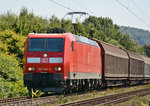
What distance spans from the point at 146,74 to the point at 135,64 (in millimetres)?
7992

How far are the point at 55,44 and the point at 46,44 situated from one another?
484 mm

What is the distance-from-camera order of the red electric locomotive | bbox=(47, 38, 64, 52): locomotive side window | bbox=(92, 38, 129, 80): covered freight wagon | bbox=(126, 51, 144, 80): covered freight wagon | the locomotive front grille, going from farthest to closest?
Answer: bbox=(126, 51, 144, 80): covered freight wagon < bbox=(92, 38, 129, 80): covered freight wagon < bbox=(47, 38, 64, 52): locomotive side window < the red electric locomotive < the locomotive front grille

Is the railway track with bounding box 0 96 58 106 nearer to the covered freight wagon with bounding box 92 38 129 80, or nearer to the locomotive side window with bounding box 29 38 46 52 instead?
the locomotive side window with bounding box 29 38 46 52

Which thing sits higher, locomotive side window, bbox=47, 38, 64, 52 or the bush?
locomotive side window, bbox=47, 38, 64, 52

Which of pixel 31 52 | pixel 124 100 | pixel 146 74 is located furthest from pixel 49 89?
pixel 146 74

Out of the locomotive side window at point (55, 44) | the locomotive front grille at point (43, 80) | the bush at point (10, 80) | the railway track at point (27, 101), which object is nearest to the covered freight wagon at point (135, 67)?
the bush at point (10, 80)

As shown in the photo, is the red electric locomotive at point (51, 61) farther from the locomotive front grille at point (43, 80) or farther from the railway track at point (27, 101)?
the railway track at point (27, 101)

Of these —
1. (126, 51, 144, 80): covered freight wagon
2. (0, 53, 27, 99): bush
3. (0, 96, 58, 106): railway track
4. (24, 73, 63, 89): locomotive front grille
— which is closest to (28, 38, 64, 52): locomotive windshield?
(24, 73, 63, 89): locomotive front grille

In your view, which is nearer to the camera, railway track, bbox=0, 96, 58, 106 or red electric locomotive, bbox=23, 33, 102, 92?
railway track, bbox=0, 96, 58, 106

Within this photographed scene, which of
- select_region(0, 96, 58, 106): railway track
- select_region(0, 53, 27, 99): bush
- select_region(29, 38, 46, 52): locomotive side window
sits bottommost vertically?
select_region(0, 96, 58, 106): railway track

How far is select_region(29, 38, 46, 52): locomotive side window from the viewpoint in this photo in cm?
1577

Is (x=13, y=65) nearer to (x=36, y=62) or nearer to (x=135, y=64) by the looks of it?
(x=36, y=62)

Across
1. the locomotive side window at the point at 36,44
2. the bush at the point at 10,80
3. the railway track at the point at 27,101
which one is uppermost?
the locomotive side window at the point at 36,44

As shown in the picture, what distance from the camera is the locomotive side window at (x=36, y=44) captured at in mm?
15773
